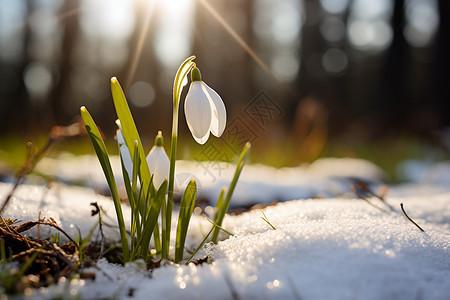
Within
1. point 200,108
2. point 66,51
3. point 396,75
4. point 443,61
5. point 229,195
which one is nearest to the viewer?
point 200,108

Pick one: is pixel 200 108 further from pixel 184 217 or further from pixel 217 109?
pixel 184 217

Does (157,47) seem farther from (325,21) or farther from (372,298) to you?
(372,298)

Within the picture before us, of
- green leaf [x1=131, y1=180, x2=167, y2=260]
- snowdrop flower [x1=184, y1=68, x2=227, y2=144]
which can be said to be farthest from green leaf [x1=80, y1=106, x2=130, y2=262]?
snowdrop flower [x1=184, y1=68, x2=227, y2=144]

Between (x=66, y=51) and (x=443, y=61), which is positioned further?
(x=66, y=51)

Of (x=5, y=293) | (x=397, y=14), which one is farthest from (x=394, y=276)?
(x=397, y=14)

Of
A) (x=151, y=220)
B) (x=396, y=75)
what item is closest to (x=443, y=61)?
(x=396, y=75)

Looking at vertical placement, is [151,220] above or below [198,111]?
below

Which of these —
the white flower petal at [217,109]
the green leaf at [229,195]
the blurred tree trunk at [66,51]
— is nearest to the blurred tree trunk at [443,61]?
the green leaf at [229,195]
